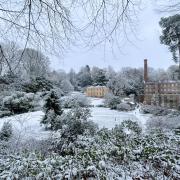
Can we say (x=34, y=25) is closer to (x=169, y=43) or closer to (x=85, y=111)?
(x=85, y=111)

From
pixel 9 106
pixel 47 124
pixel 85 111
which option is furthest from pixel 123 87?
pixel 85 111

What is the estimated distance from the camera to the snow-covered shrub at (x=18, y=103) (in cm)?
2245

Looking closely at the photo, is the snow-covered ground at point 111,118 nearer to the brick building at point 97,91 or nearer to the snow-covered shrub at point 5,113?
the snow-covered shrub at point 5,113

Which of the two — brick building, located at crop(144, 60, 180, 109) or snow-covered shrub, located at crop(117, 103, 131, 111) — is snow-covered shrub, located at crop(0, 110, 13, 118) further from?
brick building, located at crop(144, 60, 180, 109)

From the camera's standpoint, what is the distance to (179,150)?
465 cm

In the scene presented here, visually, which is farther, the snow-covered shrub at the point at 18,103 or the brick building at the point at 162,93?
the brick building at the point at 162,93

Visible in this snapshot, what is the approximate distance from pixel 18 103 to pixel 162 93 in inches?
854

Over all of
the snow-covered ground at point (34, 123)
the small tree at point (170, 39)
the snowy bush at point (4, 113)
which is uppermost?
the small tree at point (170, 39)

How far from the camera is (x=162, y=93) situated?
3600 cm

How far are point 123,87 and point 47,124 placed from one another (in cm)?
2531

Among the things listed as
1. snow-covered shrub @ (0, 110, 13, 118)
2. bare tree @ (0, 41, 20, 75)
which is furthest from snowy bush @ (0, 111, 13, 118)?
bare tree @ (0, 41, 20, 75)

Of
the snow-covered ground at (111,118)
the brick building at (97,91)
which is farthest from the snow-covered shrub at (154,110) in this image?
the brick building at (97,91)

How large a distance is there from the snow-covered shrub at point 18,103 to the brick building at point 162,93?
17.5 meters

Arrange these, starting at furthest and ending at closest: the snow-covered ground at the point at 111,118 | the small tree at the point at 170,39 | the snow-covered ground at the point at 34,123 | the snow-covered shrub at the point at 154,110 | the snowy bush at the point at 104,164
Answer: the snow-covered shrub at the point at 154,110, the snow-covered ground at the point at 111,118, the snow-covered ground at the point at 34,123, the small tree at the point at 170,39, the snowy bush at the point at 104,164
